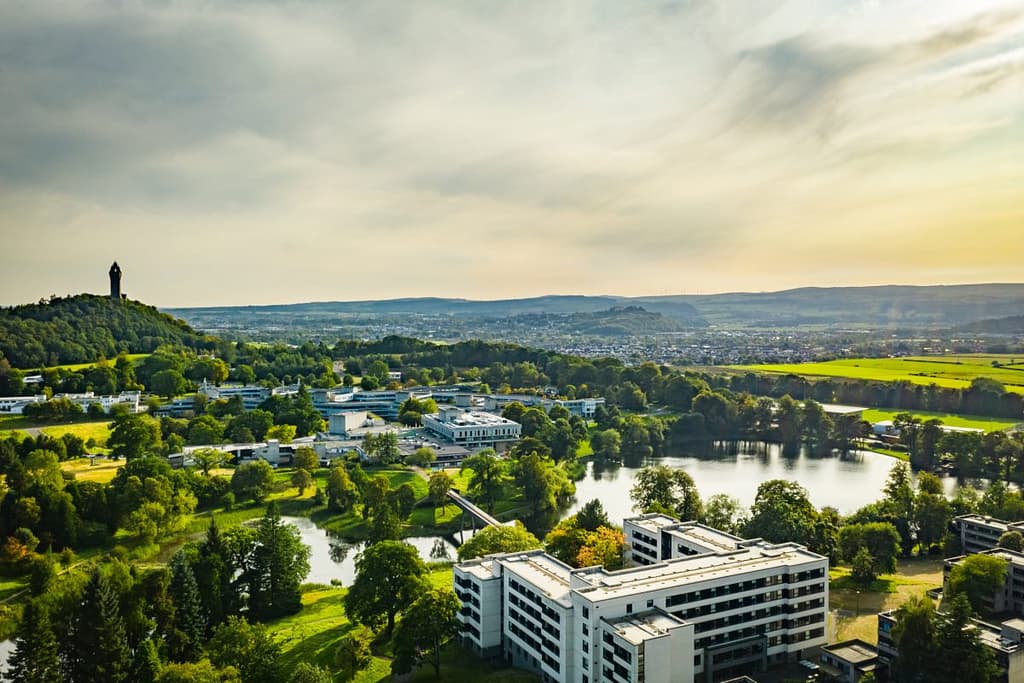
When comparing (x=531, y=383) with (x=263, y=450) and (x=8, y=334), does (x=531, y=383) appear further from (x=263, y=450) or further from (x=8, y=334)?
(x=8, y=334)

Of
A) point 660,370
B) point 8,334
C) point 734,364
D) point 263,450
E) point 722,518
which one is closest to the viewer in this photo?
point 722,518

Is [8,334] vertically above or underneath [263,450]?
above

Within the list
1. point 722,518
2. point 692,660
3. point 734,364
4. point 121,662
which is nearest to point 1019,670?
point 692,660

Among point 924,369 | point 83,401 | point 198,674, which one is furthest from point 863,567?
point 924,369

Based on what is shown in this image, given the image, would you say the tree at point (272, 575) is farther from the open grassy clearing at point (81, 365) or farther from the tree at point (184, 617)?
the open grassy clearing at point (81, 365)

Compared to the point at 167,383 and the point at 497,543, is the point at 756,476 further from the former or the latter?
the point at 167,383

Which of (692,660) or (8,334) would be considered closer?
(692,660)
